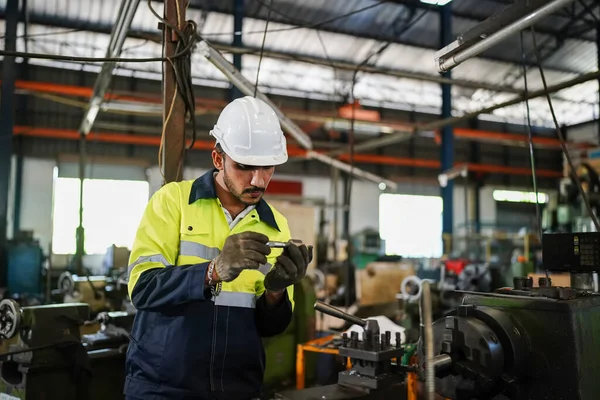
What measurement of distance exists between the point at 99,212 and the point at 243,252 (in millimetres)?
7033

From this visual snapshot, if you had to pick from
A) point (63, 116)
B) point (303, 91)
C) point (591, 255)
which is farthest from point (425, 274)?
point (63, 116)

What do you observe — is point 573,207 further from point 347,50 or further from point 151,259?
point 347,50

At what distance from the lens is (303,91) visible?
8.62 metres

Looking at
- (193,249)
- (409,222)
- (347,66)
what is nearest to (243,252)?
(193,249)

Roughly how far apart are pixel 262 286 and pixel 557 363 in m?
0.71

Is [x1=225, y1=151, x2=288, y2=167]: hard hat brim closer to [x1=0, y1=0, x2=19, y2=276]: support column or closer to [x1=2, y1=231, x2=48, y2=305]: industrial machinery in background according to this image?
[x1=0, y1=0, x2=19, y2=276]: support column

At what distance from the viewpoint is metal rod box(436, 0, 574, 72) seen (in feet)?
3.37

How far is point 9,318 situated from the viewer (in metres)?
1.54

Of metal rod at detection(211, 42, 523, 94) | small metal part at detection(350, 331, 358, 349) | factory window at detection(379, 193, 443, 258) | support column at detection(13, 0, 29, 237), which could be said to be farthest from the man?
factory window at detection(379, 193, 443, 258)

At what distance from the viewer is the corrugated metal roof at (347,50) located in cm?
645

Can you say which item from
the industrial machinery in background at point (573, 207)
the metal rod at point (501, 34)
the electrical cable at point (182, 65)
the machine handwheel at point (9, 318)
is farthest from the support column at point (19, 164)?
the metal rod at point (501, 34)

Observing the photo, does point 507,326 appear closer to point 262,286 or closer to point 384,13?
point 262,286

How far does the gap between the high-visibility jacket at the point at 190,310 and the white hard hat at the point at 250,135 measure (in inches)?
4.6

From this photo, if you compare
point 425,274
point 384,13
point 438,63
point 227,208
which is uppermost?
point 384,13
